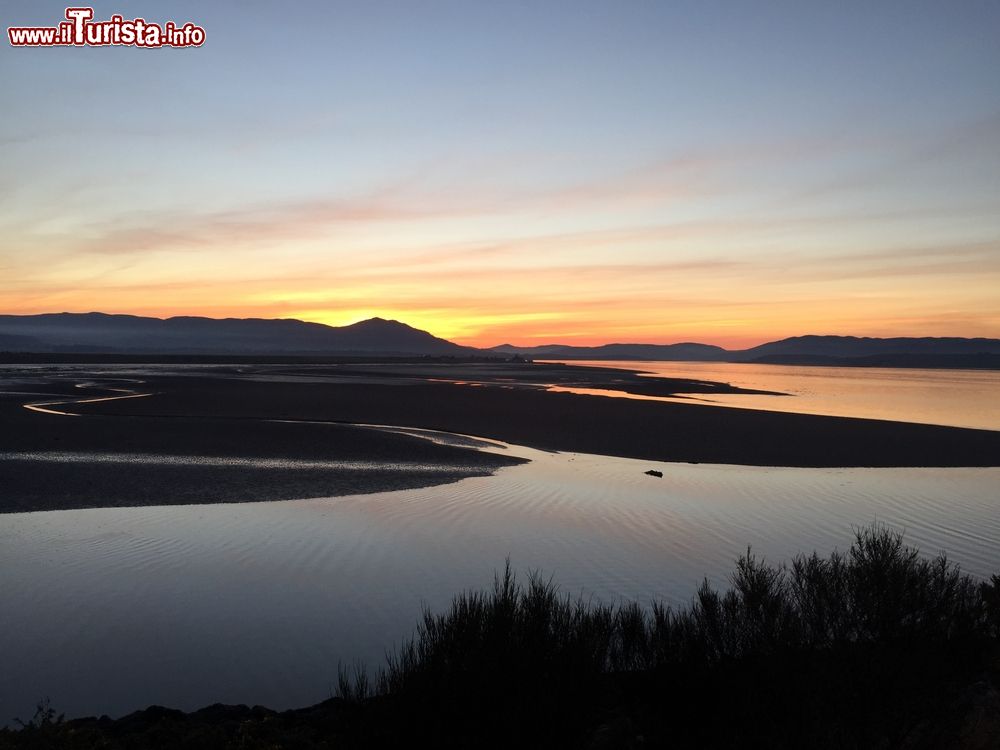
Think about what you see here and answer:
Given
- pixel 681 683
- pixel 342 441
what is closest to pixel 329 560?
pixel 681 683

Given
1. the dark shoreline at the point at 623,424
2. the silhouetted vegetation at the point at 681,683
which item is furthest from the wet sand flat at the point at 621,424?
the silhouetted vegetation at the point at 681,683

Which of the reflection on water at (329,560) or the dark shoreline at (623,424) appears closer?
the reflection on water at (329,560)

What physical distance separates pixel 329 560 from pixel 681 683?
212 inches

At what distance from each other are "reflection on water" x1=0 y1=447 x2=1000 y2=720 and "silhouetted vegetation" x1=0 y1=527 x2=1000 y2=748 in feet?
3.04

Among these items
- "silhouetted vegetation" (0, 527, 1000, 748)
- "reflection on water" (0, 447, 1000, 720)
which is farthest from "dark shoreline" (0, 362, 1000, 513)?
"silhouetted vegetation" (0, 527, 1000, 748)

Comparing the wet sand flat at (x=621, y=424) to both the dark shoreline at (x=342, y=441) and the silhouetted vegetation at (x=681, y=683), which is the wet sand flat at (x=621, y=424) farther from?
the silhouetted vegetation at (x=681, y=683)

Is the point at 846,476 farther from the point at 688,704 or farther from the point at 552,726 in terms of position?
the point at 552,726

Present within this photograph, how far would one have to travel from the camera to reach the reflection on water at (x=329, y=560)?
19.6ft

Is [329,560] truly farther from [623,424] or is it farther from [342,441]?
[623,424]

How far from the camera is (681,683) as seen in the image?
16.4ft

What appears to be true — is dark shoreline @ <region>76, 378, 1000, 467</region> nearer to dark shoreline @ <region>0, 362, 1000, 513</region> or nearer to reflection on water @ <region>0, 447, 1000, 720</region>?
dark shoreline @ <region>0, 362, 1000, 513</region>

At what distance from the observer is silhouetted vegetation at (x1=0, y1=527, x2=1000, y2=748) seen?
3984 millimetres

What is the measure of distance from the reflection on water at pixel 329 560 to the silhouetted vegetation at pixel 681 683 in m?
0.93

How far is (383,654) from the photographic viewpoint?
6.24 m
